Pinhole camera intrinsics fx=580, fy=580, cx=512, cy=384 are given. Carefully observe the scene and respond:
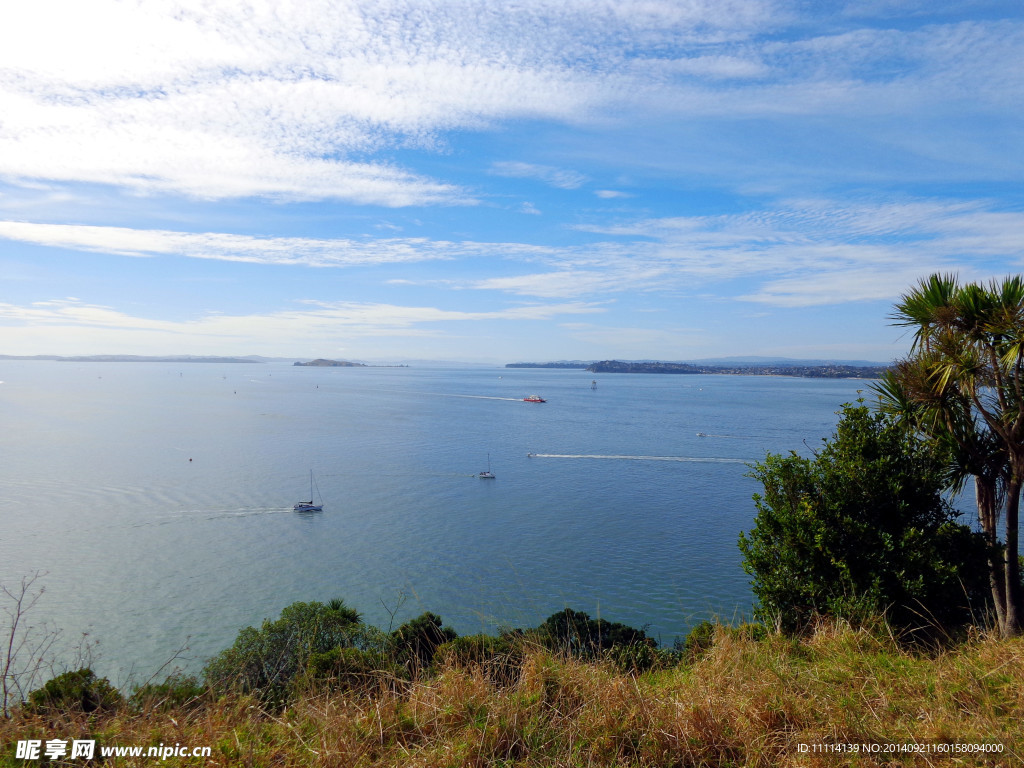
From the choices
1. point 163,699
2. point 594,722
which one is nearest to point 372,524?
point 163,699

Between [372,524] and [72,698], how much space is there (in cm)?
3753

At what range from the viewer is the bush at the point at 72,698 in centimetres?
488

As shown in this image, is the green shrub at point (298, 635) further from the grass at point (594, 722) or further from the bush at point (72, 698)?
the grass at point (594, 722)

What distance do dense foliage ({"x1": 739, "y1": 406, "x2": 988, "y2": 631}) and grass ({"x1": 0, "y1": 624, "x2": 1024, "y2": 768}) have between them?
4.48m

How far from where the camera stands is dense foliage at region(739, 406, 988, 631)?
30.8 feet

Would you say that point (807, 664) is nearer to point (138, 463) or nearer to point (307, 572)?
point (307, 572)

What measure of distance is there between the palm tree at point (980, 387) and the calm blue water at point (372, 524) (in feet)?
27.6

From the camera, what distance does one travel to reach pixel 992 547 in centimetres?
1018

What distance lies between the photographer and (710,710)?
435 cm
